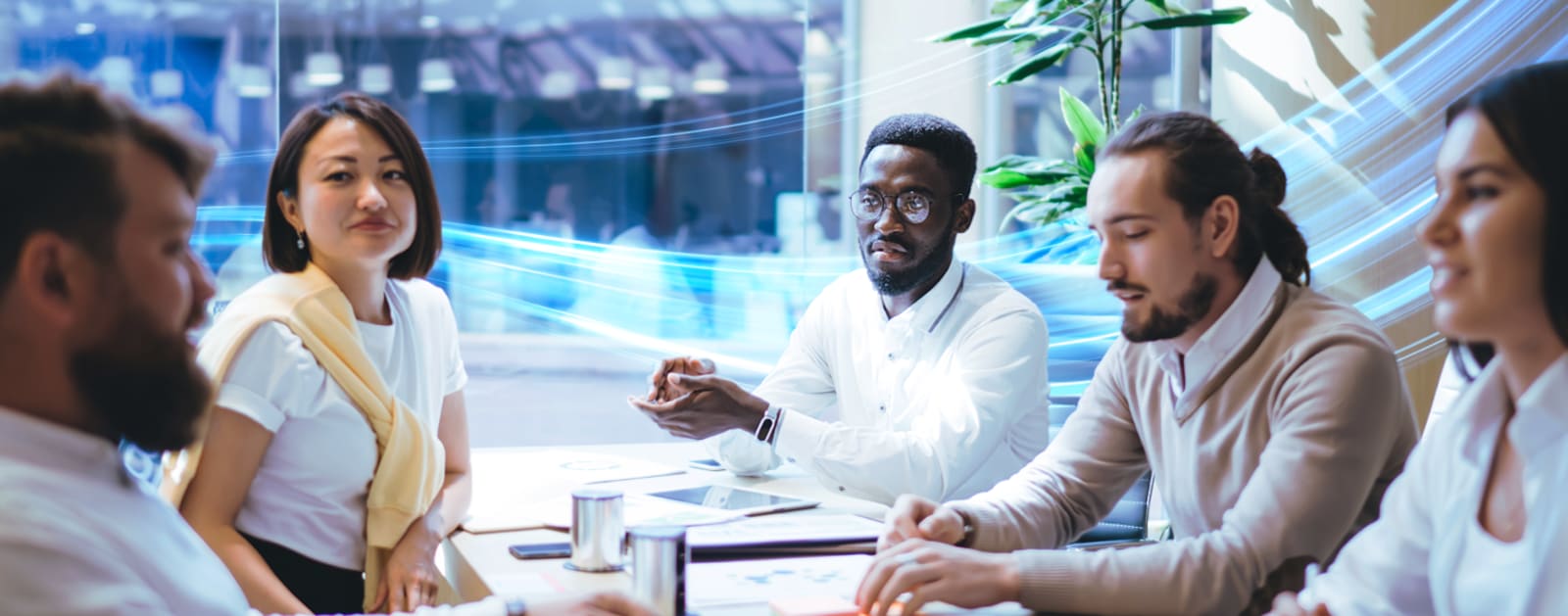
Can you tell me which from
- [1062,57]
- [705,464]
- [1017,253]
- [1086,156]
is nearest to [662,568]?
[705,464]

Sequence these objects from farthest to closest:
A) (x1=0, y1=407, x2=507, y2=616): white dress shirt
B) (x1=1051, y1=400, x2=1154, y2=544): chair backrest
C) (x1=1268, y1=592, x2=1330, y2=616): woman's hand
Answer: (x1=1051, y1=400, x2=1154, y2=544): chair backrest
(x1=1268, y1=592, x2=1330, y2=616): woman's hand
(x1=0, y1=407, x2=507, y2=616): white dress shirt

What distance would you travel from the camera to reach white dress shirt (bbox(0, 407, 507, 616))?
1.00 meters

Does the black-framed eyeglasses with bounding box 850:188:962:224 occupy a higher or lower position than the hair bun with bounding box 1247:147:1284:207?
lower

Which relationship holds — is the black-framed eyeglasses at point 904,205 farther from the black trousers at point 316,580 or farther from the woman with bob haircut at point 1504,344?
the woman with bob haircut at point 1504,344

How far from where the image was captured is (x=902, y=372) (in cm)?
288

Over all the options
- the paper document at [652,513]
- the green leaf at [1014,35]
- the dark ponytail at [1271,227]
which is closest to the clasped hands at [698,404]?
the paper document at [652,513]

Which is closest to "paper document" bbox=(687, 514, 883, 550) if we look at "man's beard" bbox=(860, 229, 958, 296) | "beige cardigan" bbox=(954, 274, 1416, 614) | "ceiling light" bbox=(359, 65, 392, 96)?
"beige cardigan" bbox=(954, 274, 1416, 614)

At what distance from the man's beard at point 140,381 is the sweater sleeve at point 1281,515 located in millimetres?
959

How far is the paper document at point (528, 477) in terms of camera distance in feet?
7.04

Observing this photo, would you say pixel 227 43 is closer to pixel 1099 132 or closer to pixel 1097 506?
pixel 1099 132

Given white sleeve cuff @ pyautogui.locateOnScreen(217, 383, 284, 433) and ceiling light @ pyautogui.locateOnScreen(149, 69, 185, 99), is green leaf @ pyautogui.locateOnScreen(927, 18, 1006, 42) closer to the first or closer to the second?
white sleeve cuff @ pyautogui.locateOnScreen(217, 383, 284, 433)

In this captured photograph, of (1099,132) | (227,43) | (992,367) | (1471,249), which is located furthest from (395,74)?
(1471,249)

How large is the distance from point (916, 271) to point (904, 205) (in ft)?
0.52

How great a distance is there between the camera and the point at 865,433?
8.22ft
